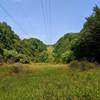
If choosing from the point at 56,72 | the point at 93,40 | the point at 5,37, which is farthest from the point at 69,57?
the point at 56,72

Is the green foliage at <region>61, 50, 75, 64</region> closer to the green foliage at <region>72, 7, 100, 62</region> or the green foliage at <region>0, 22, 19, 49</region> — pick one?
the green foliage at <region>72, 7, 100, 62</region>

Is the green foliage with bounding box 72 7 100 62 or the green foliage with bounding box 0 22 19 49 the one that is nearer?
the green foliage with bounding box 72 7 100 62

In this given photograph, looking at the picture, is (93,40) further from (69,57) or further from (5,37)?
(5,37)

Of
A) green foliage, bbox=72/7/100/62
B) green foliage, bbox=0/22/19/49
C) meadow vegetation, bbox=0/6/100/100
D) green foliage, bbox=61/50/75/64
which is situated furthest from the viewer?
green foliage, bbox=0/22/19/49

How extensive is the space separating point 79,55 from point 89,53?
23.4 feet

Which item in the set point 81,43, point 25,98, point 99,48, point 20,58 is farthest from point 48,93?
point 20,58

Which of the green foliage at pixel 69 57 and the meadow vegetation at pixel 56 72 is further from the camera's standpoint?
the green foliage at pixel 69 57

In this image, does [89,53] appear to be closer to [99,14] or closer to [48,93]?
[99,14]

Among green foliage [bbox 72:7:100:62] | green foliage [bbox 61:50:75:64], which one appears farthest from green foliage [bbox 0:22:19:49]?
green foliage [bbox 72:7:100:62]

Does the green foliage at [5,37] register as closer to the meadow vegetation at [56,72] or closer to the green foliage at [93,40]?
the meadow vegetation at [56,72]

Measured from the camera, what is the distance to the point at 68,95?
36.1 ft

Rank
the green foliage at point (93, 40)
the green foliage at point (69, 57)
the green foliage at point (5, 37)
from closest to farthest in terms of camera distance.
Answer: the green foliage at point (93, 40), the green foliage at point (69, 57), the green foliage at point (5, 37)

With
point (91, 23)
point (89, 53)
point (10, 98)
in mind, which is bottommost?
point (10, 98)

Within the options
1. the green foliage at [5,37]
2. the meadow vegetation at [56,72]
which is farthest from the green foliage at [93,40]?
the green foliage at [5,37]
